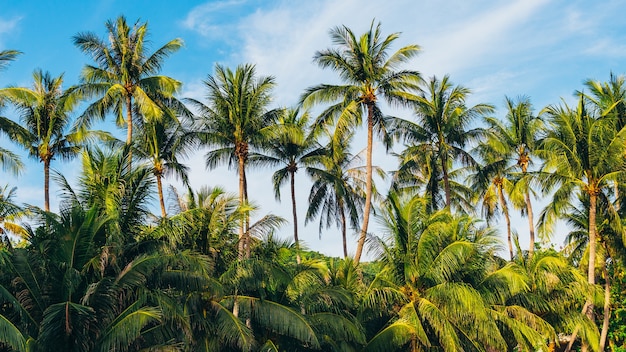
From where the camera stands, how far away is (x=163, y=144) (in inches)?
1096

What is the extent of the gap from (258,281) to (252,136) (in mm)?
9347

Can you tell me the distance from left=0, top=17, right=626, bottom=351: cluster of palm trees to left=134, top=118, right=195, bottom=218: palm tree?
0.08m

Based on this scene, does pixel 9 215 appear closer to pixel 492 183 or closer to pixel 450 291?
pixel 450 291

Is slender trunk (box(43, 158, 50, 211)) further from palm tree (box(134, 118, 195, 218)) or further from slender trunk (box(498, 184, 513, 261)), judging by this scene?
slender trunk (box(498, 184, 513, 261))

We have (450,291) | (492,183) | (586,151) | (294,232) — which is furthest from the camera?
(492,183)

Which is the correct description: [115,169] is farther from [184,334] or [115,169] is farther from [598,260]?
[598,260]

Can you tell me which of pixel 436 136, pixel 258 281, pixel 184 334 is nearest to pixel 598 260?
pixel 436 136

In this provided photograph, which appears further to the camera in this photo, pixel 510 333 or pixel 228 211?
pixel 510 333

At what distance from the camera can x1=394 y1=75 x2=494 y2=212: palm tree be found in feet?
106

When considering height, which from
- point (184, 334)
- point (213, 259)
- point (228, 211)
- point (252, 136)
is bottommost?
point (184, 334)

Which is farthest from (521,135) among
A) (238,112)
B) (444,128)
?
(238,112)

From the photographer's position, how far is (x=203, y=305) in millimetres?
16719

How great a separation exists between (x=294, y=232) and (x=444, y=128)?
890 cm

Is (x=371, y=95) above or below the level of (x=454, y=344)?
above
